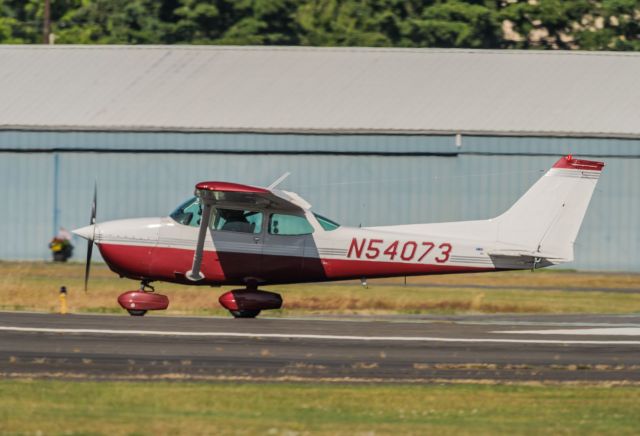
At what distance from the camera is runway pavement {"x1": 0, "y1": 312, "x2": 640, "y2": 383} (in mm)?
15500

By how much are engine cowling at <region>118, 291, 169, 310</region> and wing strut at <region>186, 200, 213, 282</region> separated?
2.24 ft

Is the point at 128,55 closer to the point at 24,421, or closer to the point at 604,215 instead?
the point at 604,215

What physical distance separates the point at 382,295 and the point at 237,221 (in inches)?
312

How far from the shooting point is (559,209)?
860 inches

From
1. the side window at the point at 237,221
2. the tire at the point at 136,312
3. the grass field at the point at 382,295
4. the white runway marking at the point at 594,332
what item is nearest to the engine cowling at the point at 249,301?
the side window at the point at 237,221

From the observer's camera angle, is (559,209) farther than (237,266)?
No

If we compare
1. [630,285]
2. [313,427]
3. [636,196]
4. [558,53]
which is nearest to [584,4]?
[558,53]

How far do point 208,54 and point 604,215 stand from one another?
44.7 feet

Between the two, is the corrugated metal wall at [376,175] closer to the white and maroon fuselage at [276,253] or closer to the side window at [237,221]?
the white and maroon fuselage at [276,253]

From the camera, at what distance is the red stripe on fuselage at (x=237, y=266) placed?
2200 cm

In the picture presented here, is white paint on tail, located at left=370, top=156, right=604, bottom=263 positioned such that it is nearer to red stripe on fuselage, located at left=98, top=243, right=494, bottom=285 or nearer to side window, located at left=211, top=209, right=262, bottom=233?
red stripe on fuselage, located at left=98, top=243, right=494, bottom=285

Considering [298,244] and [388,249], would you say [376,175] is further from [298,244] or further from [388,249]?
[298,244]

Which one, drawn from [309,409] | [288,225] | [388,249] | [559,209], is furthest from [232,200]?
[309,409]

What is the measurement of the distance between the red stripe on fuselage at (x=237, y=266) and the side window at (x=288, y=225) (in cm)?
46
